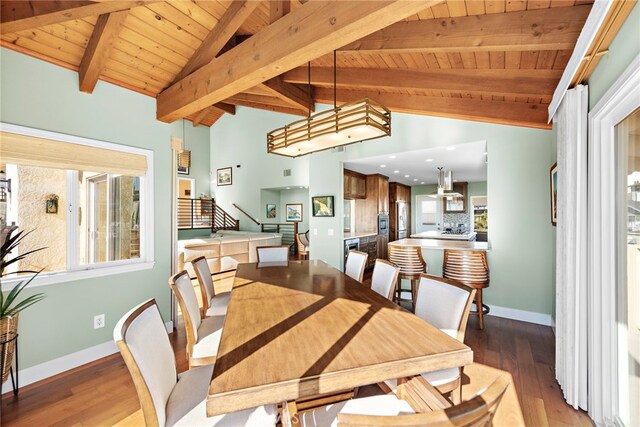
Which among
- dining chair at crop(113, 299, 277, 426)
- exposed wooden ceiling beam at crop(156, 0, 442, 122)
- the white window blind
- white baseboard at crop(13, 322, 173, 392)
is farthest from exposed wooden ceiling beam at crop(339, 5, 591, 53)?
white baseboard at crop(13, 322, 173, 392)

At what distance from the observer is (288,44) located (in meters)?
1.89

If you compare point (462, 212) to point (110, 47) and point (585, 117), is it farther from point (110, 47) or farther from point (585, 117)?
point (110, 47)

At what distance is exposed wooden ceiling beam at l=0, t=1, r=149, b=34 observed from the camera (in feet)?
5.73

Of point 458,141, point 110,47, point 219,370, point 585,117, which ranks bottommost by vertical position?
→ point 219,370

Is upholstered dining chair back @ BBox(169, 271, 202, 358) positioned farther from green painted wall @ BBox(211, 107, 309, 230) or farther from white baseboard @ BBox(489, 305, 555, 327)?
green painted wall @ BBox(211, 107, 309, 230)

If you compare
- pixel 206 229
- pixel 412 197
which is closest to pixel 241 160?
pixel 206 229

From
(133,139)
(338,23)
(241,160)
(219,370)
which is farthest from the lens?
(241,160)

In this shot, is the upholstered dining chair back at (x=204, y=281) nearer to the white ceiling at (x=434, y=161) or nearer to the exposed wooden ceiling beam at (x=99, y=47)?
the exposed wooden ceiling beam at (x=99, y=47)

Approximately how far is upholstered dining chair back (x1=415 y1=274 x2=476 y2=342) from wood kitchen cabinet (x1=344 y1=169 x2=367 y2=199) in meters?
3.97

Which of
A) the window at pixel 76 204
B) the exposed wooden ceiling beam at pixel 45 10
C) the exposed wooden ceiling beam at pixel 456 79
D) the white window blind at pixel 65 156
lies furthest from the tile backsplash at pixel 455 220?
the exposed wooden ceiling beam at pixel 45 10

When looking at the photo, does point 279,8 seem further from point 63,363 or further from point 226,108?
point 226,108

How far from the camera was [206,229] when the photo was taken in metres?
8.04

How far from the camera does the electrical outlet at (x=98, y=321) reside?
103 inches

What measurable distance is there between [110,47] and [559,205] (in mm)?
3694
